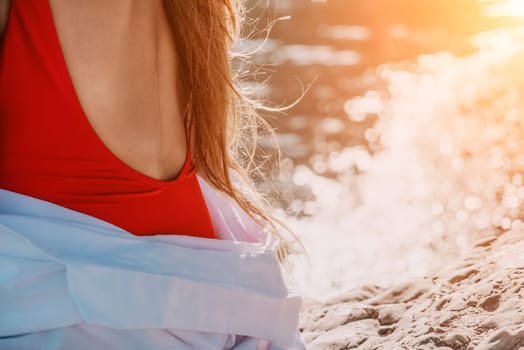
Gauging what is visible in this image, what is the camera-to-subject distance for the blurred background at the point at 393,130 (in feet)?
14.4

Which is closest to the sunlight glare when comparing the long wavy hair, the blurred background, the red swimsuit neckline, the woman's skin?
the blurred background

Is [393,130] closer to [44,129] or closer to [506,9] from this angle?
[506,9]

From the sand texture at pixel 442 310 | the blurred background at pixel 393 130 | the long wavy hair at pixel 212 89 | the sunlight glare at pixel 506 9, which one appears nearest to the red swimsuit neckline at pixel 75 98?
the long wavy hair at pixel 212 89

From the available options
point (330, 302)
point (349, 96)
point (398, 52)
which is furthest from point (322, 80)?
point (330, 302)

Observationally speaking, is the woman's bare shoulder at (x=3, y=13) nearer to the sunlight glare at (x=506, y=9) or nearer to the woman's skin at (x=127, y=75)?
the woman's skin at (x=127, y=75)

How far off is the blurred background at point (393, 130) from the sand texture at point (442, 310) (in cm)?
17

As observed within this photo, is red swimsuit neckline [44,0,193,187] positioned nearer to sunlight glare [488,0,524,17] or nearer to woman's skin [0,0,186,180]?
woman's skin [0,0,186,180]

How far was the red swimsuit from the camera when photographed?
1177 mm

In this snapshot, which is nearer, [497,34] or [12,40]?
[12,40]

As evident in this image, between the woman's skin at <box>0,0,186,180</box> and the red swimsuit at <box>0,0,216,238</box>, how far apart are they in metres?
0.02

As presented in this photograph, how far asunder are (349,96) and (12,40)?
333 inches

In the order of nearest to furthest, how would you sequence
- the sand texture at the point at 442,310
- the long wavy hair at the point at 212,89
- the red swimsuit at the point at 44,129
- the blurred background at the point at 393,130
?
the red swimsuit at the point at 44,129
the long wavy hair at the point at 212,89
the sand texture at the point at 442,310
the blurred background at the point at 393,130

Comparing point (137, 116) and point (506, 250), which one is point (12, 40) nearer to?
point (137, 116)

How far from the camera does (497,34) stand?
338 inches
